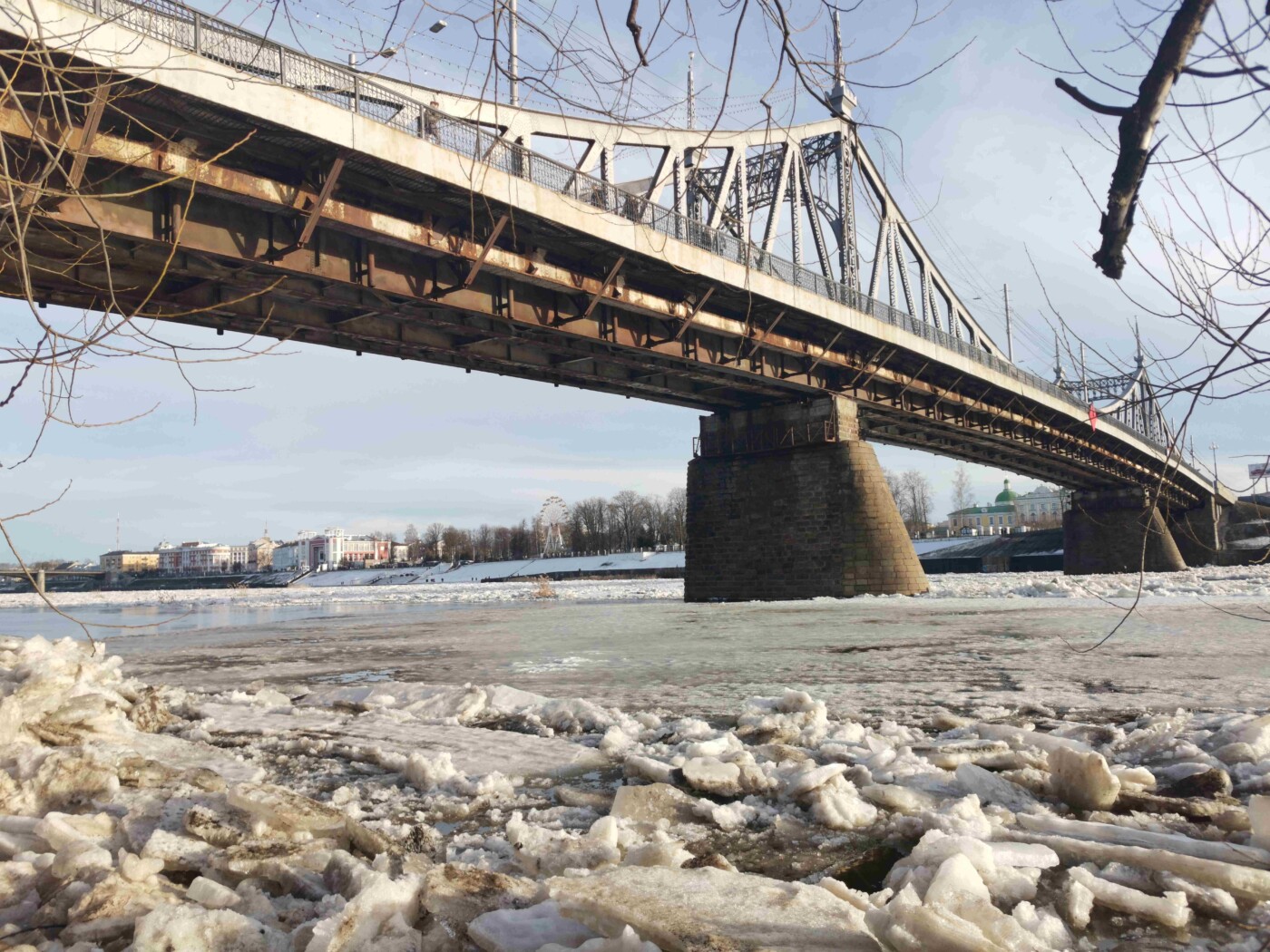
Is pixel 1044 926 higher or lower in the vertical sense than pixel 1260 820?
lower

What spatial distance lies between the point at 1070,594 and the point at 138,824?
20.1 meters

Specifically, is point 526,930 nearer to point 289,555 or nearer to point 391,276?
point 391,276

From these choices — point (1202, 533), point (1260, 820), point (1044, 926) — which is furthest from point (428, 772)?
point (1202, 533)

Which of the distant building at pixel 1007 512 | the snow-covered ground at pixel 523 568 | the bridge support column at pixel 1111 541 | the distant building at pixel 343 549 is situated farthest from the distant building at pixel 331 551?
the bridge support column at pixel 1111 541

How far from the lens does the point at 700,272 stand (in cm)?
1702

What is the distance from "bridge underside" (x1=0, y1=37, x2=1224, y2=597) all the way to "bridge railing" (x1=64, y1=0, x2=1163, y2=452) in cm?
61

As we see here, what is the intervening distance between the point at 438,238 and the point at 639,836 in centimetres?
1282

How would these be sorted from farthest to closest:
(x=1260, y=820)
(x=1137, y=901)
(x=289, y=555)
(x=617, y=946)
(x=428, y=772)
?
(x=289, y=555), (x=428, y=772), (x=1260, y=820), (x=1137, y=901), (x=617, y=946)

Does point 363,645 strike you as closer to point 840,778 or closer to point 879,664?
point 879,664

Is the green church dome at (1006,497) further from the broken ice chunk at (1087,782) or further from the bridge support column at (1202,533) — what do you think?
the broken ice chunk at (1087,782)

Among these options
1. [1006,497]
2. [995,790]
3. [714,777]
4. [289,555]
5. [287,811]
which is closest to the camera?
[287,811]

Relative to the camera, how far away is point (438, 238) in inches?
548

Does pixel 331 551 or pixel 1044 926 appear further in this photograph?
pixel 331 551

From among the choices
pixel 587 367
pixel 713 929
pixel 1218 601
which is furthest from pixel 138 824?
pixel 587 367
